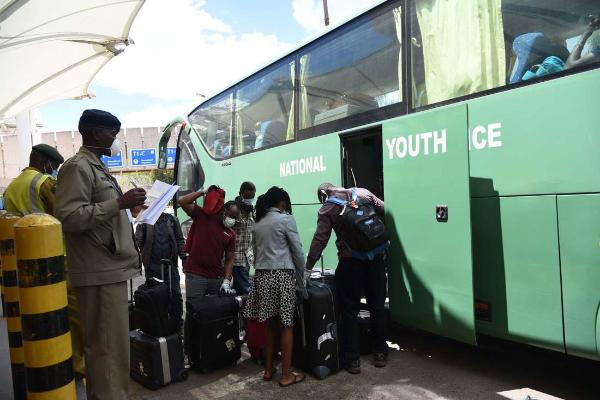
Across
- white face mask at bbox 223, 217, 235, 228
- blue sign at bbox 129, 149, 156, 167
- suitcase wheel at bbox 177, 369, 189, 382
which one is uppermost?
blue sign at bbox 129, 149, 156, 167

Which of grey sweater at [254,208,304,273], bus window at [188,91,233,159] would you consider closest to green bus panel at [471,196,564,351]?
grey sweater at [254,208,304,273]

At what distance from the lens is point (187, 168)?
8508mm

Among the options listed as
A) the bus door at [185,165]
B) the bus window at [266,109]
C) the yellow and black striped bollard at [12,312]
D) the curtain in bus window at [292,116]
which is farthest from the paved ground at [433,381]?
the bus door at [185,165]

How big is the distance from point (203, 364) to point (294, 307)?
3.59ft

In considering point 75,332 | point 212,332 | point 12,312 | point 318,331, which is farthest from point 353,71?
point 12,312

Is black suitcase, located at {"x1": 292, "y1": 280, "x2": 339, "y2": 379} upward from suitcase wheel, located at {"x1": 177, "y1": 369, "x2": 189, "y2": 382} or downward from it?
upward

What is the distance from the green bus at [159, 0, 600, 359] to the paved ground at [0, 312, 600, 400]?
0.45 m

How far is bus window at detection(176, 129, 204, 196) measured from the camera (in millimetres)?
7996

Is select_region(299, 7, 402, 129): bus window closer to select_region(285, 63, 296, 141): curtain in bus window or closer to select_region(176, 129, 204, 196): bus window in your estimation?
select_region(285, 63, 296, 141): curtain in bus window

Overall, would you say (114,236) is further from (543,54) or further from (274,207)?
(543,54)

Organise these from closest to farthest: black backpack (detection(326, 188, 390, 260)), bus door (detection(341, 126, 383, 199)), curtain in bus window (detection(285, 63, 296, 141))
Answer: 1. black backpack (detection(326, 188, 390, 260))
2. bus door (detection(341, 126, 383, 199))
3. curtain in bus window (detection(285, 63, 296, 141))

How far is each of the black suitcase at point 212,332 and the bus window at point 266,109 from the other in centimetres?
253

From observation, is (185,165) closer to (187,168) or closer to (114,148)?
(187,168)

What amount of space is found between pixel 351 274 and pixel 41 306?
2630mm
